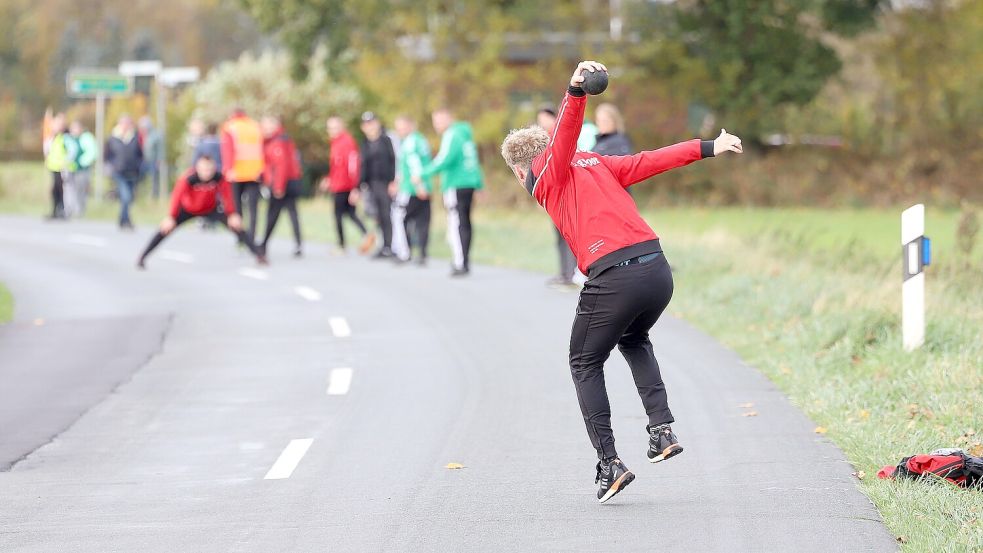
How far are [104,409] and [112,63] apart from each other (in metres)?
91.3

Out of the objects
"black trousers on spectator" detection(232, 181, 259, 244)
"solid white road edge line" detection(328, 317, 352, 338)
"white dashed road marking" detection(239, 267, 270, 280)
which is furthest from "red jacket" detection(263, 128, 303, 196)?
"solid white road edge line" detection(328, 317, 352, 338)

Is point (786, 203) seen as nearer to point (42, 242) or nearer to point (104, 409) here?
point (42, 242)

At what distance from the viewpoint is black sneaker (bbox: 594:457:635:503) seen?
263 inches

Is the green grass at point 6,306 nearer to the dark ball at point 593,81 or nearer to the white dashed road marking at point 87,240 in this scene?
the white dashed road marking at point 87,240

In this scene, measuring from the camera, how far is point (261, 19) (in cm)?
3781

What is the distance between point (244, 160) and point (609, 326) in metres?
14.8

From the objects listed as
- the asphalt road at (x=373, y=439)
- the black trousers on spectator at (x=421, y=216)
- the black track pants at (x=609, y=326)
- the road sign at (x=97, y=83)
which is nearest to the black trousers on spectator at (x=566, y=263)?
the asphalt road at (x=373, y=439)

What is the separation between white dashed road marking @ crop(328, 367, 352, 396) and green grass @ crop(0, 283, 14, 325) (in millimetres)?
4905

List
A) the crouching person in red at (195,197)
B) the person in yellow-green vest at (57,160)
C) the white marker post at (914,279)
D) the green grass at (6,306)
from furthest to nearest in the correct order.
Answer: the person in yellow-green vest at (57,160), the crouching person in red at (195,197), the green grass at (6,306), the white marker post at (914,279)

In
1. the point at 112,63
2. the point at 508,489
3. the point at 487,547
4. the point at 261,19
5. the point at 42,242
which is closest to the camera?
the point at 487,547

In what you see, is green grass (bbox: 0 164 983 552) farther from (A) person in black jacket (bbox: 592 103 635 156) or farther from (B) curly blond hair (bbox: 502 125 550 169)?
(B) curly blond hair (bbox: 502 125 550 169)

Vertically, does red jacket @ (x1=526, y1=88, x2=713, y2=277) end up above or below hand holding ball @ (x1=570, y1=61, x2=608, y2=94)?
below

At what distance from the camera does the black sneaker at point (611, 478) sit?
6.69 metres

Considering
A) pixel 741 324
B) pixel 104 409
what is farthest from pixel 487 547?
pixel 741 324
